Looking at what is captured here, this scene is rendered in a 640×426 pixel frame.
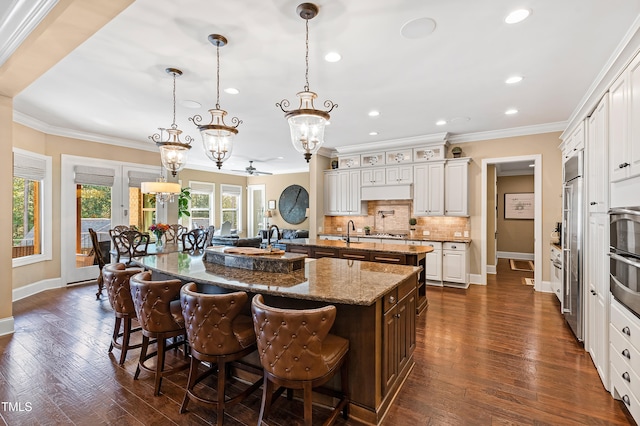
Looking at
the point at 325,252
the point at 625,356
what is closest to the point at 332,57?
the point at 325,252

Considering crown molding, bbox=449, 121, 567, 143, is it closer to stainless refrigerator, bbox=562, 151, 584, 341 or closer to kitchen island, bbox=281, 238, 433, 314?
stainless refrigerator, bbox=562, 151, 584, 341

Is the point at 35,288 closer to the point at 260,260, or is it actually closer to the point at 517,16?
the point at 260,260

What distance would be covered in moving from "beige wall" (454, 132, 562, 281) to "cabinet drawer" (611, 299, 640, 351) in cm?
349

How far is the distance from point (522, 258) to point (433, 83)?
7.64 m

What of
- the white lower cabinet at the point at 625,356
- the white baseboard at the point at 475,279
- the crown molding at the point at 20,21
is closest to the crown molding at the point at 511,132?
the white baseboard at the point at 475,279

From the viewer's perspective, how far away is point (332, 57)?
2.88m

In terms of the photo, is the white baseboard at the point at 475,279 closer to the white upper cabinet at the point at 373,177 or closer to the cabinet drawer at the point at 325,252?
the white upper cabinet at the point at 373,177

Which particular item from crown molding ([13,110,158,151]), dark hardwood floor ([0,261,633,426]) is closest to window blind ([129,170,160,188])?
crown molding ([13,110,158,151])

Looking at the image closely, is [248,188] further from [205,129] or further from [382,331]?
[382,331]

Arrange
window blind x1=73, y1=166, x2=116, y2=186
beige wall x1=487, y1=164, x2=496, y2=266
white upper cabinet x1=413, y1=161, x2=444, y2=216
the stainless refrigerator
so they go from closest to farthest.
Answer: the stainless refrigerator, window blind x1=73, y1=166, x2=116, y2=186, white upper cabinet x1=413, y1=161, x2=444, y2=216, beige wall x1=487, y1=164, x2=496, y2=266

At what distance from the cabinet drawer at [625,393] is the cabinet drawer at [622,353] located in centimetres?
7

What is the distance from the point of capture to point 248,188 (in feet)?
37.1

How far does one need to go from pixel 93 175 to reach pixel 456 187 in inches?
278

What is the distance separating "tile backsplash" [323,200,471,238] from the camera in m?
5.98
